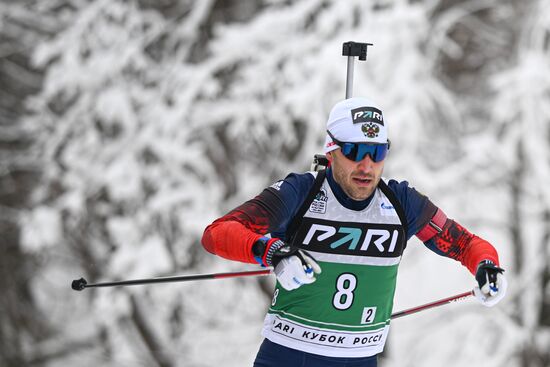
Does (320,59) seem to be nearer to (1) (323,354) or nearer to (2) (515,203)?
(2) (515,203)

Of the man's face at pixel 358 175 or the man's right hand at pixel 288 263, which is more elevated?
the man's face at pixel 358 175

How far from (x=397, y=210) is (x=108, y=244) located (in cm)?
937

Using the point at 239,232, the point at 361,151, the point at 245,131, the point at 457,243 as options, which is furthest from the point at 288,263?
the point at 245,131

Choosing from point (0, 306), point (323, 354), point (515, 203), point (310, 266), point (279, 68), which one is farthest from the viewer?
point (0, 306)

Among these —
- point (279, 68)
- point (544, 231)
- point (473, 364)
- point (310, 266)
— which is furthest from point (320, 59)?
point (310, 266)

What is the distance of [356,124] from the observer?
347cm

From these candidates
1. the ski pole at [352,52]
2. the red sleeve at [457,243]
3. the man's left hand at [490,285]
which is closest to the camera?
the man's left hand at [490,285]

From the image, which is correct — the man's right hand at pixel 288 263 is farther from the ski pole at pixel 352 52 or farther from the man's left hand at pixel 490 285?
the ski pole at pixel 352 52

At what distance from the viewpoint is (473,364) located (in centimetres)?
1123

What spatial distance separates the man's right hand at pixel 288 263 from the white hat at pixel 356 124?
618mm

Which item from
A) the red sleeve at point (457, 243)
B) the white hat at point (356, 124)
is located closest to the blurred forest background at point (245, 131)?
the red sleeve at point (457, 243)

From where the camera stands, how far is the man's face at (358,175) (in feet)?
11.3

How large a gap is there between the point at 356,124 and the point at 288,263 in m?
0.78

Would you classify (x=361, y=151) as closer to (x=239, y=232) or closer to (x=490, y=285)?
(x=239, y=232)
